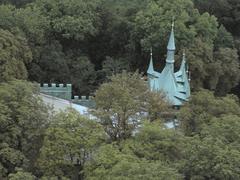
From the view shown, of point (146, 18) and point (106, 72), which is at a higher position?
point (146, 18)

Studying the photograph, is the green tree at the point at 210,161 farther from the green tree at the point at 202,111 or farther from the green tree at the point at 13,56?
the green tree at the point at 13,56

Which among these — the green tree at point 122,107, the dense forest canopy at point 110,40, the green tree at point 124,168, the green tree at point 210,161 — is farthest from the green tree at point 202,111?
the dense forest canopy at point 110,40

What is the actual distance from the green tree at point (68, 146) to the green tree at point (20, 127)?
2.82 ft

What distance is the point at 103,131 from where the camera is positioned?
29.9 metres

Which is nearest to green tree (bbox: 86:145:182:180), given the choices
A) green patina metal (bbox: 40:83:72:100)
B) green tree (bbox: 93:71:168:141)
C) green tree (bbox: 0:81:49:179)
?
green tree (bbox: 93:71:168:141)

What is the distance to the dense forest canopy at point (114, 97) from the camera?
90.5 feet

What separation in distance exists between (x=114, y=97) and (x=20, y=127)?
5.41m

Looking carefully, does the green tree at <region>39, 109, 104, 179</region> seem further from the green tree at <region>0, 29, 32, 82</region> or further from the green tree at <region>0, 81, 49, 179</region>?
the green tree at <region>0, 29, 32, 82</region>

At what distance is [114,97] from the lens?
31.9 m

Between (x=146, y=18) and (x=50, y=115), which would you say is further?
(x=146, y=18)

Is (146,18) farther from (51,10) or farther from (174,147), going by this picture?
(174,147)

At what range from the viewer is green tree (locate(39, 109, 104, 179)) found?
28.2m

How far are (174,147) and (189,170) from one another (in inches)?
A: 74.2

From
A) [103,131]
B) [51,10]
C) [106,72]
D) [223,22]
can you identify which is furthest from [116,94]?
[223,22]
